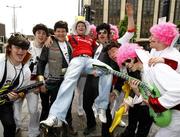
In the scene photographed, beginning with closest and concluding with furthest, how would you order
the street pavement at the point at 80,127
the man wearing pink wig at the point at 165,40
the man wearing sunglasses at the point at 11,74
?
1. the man wearing pink wig at the point at 165,40
2. the man wearing sunglasses at the point at 11,74
3. the street pavement at the point at 80,127

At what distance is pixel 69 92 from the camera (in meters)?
4.09

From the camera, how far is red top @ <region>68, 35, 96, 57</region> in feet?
14.0

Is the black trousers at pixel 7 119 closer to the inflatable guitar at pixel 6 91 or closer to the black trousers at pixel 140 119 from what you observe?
the inflatable guitar at pixel 6 91

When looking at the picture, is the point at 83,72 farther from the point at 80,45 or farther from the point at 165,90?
the point at 165,90

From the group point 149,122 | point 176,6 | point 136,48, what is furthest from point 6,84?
Answer: point 176,6

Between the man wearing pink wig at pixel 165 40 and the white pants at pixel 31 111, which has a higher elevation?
the man wearing pink wig at pixel 165 40

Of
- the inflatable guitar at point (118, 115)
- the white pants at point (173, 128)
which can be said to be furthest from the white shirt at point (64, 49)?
the white pants at point (173, 128)

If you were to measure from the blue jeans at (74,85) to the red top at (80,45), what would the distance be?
109mm

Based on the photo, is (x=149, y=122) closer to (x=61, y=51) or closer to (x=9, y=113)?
(x=61, y=51)

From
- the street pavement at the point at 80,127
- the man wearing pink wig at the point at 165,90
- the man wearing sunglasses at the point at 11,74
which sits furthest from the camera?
the street pavement at the point at 80,127

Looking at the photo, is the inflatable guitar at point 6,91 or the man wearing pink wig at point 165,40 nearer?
the man wearing pink wig at point 165,40

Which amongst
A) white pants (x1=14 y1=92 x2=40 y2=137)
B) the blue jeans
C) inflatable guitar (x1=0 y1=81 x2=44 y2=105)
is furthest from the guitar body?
white pants (x1=14 y1=92 x2=40 y2=137)

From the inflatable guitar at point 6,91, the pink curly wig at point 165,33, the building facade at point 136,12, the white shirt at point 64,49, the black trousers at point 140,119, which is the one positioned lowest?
the black trousers at point 140,119

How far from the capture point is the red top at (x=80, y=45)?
168 inches
